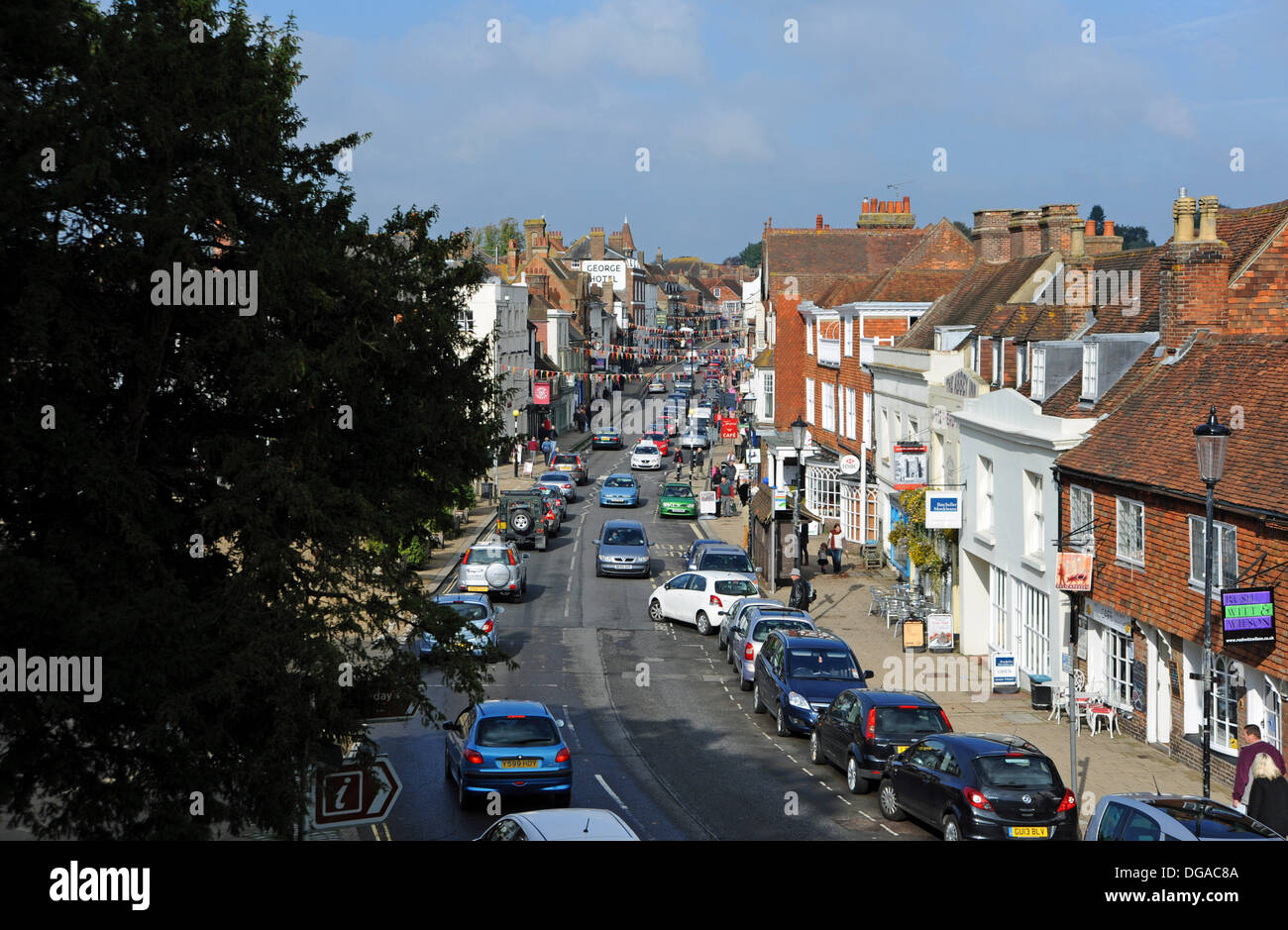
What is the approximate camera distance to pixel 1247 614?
17094 mm

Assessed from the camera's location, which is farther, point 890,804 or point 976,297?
point 976,297

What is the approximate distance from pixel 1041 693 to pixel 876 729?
20.9 feet

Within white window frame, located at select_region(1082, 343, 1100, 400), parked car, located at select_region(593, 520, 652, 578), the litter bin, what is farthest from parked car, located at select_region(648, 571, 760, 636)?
white window frame, located at select_region(1082, 343, 1100, 400)

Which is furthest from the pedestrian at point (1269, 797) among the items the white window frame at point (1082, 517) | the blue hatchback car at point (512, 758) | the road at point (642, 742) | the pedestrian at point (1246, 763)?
the white window frame at point (1082, 517)

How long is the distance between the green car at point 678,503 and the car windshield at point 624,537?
13562 mm

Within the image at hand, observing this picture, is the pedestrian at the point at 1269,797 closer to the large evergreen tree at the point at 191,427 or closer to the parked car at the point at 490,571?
the large evergreen tree at the point at 191,427

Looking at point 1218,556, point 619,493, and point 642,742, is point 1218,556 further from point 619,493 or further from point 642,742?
point 619,493

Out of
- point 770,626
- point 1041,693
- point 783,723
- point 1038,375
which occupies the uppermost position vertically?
point 1038,375

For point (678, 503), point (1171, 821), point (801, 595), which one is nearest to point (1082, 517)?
point (801, 595)

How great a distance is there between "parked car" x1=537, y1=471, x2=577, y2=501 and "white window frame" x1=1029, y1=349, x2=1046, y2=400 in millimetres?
31542

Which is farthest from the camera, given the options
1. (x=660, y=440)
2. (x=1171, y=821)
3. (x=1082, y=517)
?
(x=660, y=440)

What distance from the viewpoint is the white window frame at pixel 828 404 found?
5384 cm
